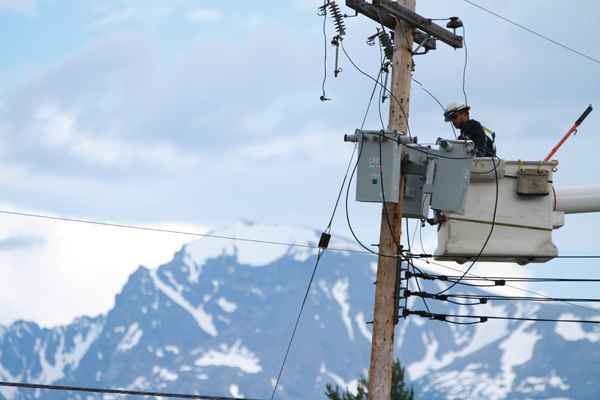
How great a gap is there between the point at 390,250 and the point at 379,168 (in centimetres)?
124

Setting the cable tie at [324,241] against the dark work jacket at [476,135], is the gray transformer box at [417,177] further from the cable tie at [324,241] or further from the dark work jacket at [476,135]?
the cable tie at [324,241]

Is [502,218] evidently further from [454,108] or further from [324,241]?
[324,241]

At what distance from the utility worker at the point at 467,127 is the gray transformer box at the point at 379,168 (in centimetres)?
122

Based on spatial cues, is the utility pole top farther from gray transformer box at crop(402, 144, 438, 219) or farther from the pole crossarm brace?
gray transformer box at crop(402, 144, 438, 219)

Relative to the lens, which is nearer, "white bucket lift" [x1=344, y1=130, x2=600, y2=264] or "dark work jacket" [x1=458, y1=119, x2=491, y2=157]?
"white bucket lift" [x1=344, y1=130, x2=600, y2=264]

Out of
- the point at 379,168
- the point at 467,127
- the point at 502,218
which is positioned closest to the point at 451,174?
the point at 379,168

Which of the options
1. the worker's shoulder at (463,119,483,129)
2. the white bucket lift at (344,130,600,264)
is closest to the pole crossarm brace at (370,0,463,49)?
the worker's shoulder at (463,119,483,129)

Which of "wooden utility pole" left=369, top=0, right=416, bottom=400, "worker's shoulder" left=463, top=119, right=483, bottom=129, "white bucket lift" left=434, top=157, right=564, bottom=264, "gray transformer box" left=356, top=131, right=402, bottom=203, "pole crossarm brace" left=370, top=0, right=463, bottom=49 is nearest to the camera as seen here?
"wooden utility pole" left=369, top=0, right=416, bottom=400

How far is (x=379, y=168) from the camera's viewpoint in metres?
11.0

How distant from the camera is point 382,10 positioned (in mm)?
11523

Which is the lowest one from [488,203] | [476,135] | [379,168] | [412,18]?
[488,203]

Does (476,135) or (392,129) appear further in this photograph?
(476,135)

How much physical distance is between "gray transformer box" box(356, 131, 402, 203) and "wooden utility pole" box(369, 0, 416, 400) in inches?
11.4

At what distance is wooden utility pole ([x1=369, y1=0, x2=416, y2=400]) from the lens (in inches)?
416
